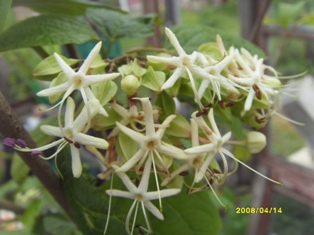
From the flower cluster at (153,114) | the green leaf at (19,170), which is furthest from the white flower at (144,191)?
the green leaf at (19,170)

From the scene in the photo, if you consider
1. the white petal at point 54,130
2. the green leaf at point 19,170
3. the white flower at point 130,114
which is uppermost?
the white flower at point 130,114

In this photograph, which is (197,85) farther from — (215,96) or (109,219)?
(109,219)

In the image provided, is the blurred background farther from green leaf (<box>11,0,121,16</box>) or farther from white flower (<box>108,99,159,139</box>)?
white flower (<box>108,99,159,139</box>)

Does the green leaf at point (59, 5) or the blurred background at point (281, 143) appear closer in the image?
the green leaf at point (59, 5)

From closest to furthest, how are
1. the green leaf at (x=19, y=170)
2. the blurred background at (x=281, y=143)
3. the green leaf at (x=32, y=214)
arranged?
the green leaf at (x=19, y=170) < the green leaf at (x=32, y=214) < the blurred background at (x=281, y=143)

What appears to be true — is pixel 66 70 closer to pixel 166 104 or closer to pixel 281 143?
pixel 166 104

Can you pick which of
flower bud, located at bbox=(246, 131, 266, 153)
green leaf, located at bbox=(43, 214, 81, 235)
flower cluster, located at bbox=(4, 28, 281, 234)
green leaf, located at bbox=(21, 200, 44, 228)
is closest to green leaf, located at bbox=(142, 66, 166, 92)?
flower cluster, located at bbox=(4, 28, 281, 234)

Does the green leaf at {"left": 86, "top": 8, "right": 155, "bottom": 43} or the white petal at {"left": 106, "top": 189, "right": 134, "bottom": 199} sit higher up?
the green leaf at {"left": 86, "top": 8, "right": 155, "bottom": 43}

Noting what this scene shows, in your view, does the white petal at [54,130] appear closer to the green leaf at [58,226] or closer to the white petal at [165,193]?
the white petal at [165,193]
